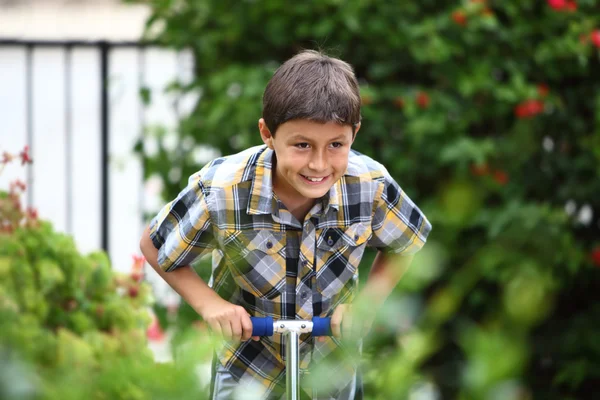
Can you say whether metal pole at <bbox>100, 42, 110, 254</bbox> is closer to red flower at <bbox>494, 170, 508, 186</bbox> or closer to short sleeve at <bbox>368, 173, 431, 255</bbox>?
red flower at <bbox>494, 170, 508, 186</bbox>

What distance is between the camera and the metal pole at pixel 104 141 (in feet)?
14.9

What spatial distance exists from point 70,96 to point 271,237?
2983 millimetres

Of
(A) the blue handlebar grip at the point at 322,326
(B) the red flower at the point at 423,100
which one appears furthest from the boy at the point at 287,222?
(B) the red flower at the point at 423,100

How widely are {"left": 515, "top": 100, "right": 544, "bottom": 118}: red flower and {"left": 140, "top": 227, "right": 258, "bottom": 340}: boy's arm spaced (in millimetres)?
2165

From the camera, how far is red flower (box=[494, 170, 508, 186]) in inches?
146

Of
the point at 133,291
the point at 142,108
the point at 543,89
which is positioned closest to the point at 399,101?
the point at 543,89

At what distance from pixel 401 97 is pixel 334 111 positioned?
1920mm

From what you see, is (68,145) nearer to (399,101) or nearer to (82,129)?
(82,129)

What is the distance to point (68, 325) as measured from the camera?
7.40 ft

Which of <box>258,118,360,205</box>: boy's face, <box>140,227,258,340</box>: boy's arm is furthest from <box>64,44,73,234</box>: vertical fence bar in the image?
<box>258,118,360,205</box>: boy's face

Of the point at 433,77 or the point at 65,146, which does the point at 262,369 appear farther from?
the point at 65,146

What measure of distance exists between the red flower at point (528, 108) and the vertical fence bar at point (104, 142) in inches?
80.8

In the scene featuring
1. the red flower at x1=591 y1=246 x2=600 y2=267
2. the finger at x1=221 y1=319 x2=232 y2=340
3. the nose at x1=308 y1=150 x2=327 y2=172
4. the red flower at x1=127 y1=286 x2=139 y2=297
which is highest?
the nose at x1=308 y1=150 x2=327 y2=172

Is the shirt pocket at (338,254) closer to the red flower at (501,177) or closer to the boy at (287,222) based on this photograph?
the boy at (287,222)
